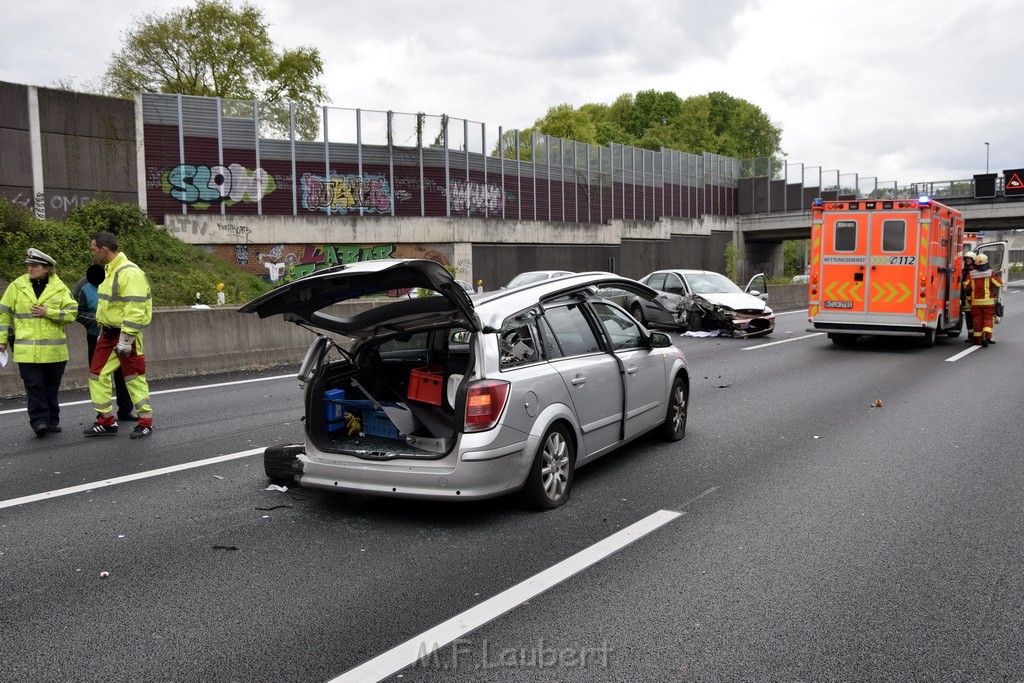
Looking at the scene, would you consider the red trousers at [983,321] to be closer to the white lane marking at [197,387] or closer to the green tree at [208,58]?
the white lane marking at [197,387]

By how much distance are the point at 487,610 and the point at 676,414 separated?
4.19 m

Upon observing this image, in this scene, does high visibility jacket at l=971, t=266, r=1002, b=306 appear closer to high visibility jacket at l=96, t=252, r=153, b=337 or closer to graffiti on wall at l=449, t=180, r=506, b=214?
high visibility jacket at l=96, t=252, r=153, b=337

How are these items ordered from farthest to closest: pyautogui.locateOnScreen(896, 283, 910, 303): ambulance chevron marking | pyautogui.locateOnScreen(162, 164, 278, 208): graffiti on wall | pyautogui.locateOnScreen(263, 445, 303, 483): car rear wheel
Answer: pyautogui.locateOnScreen(162, 164, 278, 208): graffiti on wall
pyautogui.locateOnScreen(896, 283, 910, 303): ambulance chevron marking
pyautogui.locateOnScreen(263, 445, 303, 483): car rear wheel

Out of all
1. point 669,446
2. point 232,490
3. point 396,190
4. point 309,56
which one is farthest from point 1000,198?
point 232,490

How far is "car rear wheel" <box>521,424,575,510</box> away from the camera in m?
5.67

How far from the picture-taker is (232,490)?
252 inches

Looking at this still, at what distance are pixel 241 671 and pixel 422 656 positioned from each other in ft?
2.44

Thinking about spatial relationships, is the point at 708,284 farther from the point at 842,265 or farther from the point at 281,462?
the point at 281,462

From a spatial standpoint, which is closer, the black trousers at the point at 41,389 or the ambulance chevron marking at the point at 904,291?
the black trousers at the point at 41,389

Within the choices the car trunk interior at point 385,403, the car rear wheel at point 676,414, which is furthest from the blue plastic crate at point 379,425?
the car rear wheel at point 676,414

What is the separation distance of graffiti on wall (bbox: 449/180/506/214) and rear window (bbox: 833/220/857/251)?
23.1 meters

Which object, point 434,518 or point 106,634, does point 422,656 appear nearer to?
point 106,634

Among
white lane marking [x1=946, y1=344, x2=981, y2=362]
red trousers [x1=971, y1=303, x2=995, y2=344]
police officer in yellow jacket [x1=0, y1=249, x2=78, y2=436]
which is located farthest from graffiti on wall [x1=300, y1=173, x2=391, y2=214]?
police officer in yellow jacket [x1=0, y1=249, x2=78, y2=436]

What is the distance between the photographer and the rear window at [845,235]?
1642 centimetres
